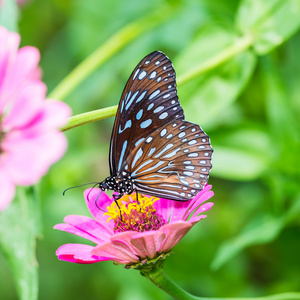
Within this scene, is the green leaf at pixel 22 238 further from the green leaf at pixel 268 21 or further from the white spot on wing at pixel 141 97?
the green leaf at pixel 268 21

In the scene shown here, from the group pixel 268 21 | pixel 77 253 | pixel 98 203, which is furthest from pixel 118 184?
pixel 268 21

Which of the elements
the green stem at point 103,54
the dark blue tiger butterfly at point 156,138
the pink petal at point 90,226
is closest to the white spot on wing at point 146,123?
the dark blue tiger butterfly at point 156,138

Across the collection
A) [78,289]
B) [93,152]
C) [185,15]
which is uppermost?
[185,15]

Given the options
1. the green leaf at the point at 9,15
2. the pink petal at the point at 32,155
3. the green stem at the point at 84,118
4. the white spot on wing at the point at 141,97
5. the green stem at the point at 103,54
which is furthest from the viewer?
the green stem at the point at 103,54

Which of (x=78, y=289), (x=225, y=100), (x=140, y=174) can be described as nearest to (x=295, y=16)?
(x=225, y=100)

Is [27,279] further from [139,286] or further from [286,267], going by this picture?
[286,267]

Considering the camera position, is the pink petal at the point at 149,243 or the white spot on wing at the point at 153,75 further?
the white spot on wing at the point at 153,75
